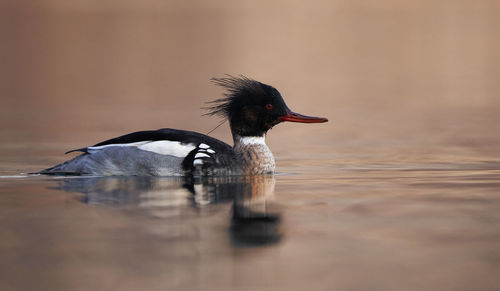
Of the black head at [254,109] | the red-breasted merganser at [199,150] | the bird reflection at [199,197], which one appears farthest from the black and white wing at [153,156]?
the black head at [254,109]

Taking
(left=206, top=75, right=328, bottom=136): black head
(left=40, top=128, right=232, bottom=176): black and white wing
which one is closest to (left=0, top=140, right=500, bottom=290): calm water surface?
(left=40, top=128, right=232, bottom=176): black and white wing

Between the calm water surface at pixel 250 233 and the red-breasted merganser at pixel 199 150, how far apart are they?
244mm

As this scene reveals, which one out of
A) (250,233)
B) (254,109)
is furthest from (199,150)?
(250,233)

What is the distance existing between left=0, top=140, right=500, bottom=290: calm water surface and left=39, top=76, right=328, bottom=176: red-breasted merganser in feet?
0.80

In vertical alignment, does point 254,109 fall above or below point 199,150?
above

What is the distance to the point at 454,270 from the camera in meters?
4.21

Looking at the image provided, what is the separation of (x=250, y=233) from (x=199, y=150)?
298 cm

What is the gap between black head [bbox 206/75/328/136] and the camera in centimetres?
841

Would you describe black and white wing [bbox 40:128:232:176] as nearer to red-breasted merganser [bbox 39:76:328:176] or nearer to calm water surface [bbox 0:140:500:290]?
red-breasted merganser [bbox 39:76:328:176]

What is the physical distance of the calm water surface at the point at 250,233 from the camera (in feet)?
13.3

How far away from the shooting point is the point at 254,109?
845cm

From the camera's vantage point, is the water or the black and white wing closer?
the water

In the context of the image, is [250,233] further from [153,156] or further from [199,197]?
[153,156]

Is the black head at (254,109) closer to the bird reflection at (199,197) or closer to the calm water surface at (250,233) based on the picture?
the bird reflection at (199,197)
